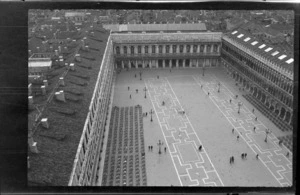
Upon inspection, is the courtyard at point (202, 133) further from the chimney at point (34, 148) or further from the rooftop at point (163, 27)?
the chimney at point (34, 148)

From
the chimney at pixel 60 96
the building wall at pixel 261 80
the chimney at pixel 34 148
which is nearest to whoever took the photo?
the chimney at pixel 34 148

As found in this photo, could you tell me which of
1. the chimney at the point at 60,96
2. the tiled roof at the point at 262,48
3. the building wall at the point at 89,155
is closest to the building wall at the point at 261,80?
the tiled roof at the point at 262,48

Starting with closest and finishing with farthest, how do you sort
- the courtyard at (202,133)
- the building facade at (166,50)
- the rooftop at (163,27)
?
the courtyard at (202,133) → the building facade at (166,50) → the rooftop at (163,27)

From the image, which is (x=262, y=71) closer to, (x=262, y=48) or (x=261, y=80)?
(x=261, y=80)

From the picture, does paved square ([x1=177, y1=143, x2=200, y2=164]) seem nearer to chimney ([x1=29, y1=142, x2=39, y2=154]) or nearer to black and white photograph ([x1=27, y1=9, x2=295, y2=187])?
black and white photograph ([x1=27, y1=9, x2=295, y2=187])

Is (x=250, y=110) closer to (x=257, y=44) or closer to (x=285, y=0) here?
(x=257, y=44)

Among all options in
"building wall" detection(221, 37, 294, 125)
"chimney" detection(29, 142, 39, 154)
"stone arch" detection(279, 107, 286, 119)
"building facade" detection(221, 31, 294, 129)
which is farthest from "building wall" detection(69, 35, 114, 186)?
"stone arch" detection(279, 107, 286, 119)

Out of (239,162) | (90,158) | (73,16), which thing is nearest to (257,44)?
(239,162)

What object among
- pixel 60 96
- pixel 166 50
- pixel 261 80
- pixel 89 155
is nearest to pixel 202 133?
pixel 261 80
